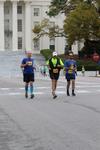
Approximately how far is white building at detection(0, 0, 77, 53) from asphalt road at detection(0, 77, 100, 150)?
102387 mm

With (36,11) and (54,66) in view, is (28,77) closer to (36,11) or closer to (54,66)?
(54,66)

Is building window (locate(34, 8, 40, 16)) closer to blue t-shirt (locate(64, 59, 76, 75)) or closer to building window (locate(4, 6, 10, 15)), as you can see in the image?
building window (locate(4, 6, 10, 15))

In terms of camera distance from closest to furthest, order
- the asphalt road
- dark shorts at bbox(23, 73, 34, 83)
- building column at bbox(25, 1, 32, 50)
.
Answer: the asphalt road → dark shorts at bbox(23, 73, 34, 83) → building column at bbox(25, 1, 32, 50)

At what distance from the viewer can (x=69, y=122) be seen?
15.4 m

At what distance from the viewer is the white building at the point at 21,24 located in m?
125

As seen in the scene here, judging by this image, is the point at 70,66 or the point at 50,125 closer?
the point at 50,125

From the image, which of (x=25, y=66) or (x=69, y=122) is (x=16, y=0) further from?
(x=69, y=122)

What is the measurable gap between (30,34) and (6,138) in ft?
371

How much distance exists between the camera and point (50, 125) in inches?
582

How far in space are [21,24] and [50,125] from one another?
112714 mm

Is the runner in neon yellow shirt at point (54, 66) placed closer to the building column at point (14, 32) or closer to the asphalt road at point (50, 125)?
the asphalt road at point (50, 125)

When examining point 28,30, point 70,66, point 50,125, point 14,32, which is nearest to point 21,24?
point 28,30

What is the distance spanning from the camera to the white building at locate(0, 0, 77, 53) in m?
125

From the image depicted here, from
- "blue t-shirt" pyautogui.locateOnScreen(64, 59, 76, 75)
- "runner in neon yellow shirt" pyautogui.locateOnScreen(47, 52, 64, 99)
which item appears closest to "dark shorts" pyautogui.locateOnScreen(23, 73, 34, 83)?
"runner in neon yellow shirt" pyautogui.locateOnScreen(47, 52, 64, 99)
